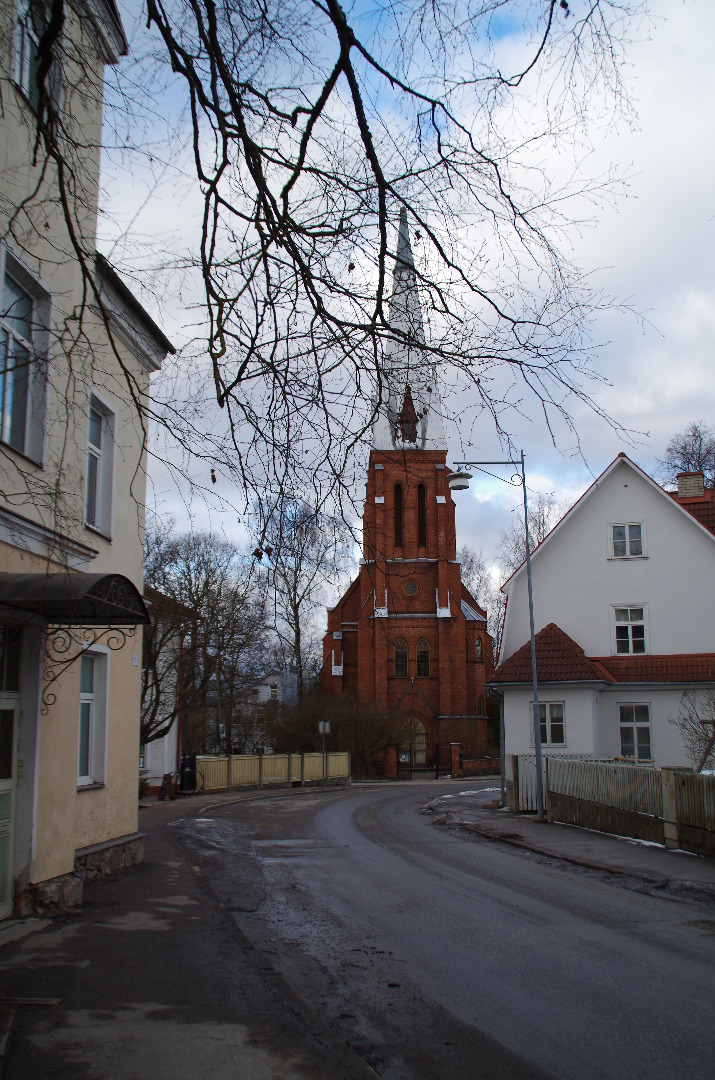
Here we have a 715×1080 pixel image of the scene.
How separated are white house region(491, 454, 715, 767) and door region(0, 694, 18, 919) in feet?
57.7

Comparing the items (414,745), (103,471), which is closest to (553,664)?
(103,471)

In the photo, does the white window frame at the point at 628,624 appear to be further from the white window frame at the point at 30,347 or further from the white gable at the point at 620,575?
the white window frame at the point at 30,347

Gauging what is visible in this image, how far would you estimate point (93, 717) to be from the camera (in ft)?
38.0

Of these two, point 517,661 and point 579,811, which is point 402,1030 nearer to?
point 579,811

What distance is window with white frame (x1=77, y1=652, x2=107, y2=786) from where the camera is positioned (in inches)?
446

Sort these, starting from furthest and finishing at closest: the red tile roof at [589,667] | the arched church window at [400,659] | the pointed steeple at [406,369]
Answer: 1. the arched church window at [400,659]
2. the red tile roof at [589,667]
3. the pointed steeple at [406,369]

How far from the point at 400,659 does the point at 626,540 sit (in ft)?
106

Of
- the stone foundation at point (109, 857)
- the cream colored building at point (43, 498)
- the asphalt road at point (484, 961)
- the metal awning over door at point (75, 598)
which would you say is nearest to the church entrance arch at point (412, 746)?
the asphalt road at point (484, 961)

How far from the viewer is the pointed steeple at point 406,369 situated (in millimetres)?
5766

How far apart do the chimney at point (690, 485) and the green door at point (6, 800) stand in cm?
2392

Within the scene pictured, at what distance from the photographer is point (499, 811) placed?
2308cm

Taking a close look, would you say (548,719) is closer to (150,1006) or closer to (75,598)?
(75,598)

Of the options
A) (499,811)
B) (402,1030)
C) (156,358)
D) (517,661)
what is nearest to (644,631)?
(517,661)

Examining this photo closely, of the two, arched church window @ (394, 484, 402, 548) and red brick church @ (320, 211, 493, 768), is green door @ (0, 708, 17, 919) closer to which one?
red brick church @ (320, 211, 493, 768)
